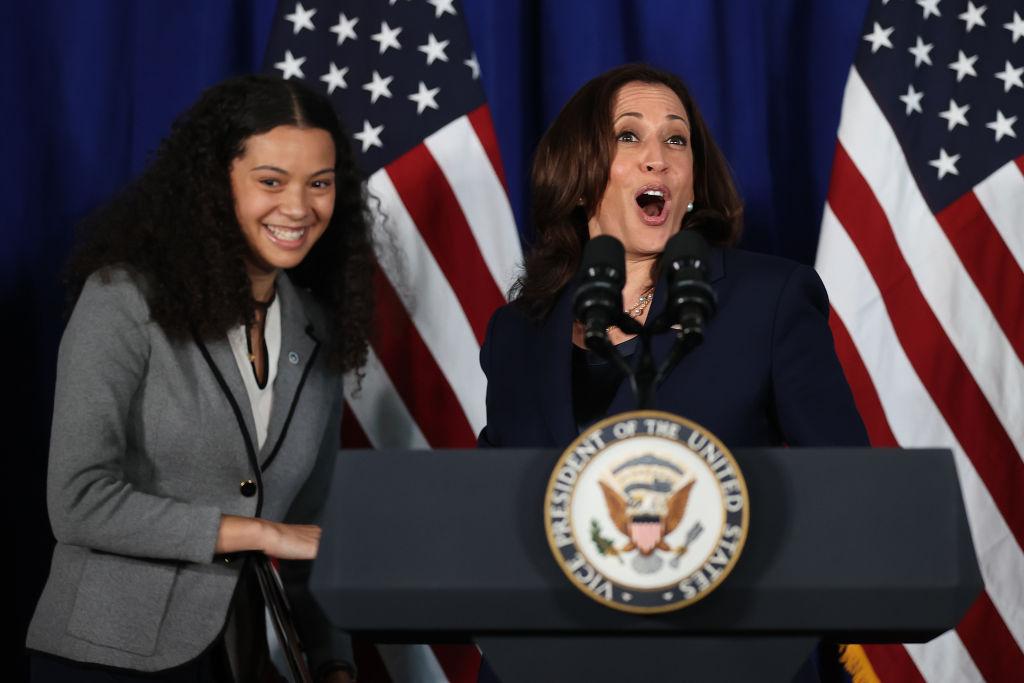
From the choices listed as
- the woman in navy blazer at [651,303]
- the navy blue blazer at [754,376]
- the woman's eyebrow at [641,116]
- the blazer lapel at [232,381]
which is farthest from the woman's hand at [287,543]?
the woman's eyebrow at [641,116]

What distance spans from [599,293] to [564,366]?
550 mm

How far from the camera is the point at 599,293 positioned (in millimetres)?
1027

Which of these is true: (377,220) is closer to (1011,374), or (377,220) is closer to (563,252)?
(563,252)

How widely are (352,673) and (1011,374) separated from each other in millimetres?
1472

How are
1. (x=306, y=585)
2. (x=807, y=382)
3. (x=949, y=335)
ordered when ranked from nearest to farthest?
(x=807, y=382), (x=306, y=585), (x=949, y=335)

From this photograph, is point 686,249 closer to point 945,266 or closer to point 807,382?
point 807,382

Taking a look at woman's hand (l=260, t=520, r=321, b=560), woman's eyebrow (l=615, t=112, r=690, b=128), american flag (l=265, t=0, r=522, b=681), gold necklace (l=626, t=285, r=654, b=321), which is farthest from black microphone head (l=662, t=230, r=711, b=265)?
american flag (l=265, t=0, r=522, b=681)

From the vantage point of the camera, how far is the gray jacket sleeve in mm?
1747

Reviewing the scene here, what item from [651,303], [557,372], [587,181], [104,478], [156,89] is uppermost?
[156,89]

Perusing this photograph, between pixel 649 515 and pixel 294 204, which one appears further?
pixel 294 204

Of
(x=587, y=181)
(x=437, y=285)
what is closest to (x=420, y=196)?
(x=437, y=285)

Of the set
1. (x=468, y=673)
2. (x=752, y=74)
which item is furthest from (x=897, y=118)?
(x=468, y=673)

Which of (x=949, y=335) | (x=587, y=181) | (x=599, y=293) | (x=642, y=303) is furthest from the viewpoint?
(x=949, y=335)

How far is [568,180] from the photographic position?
6.12 ft
